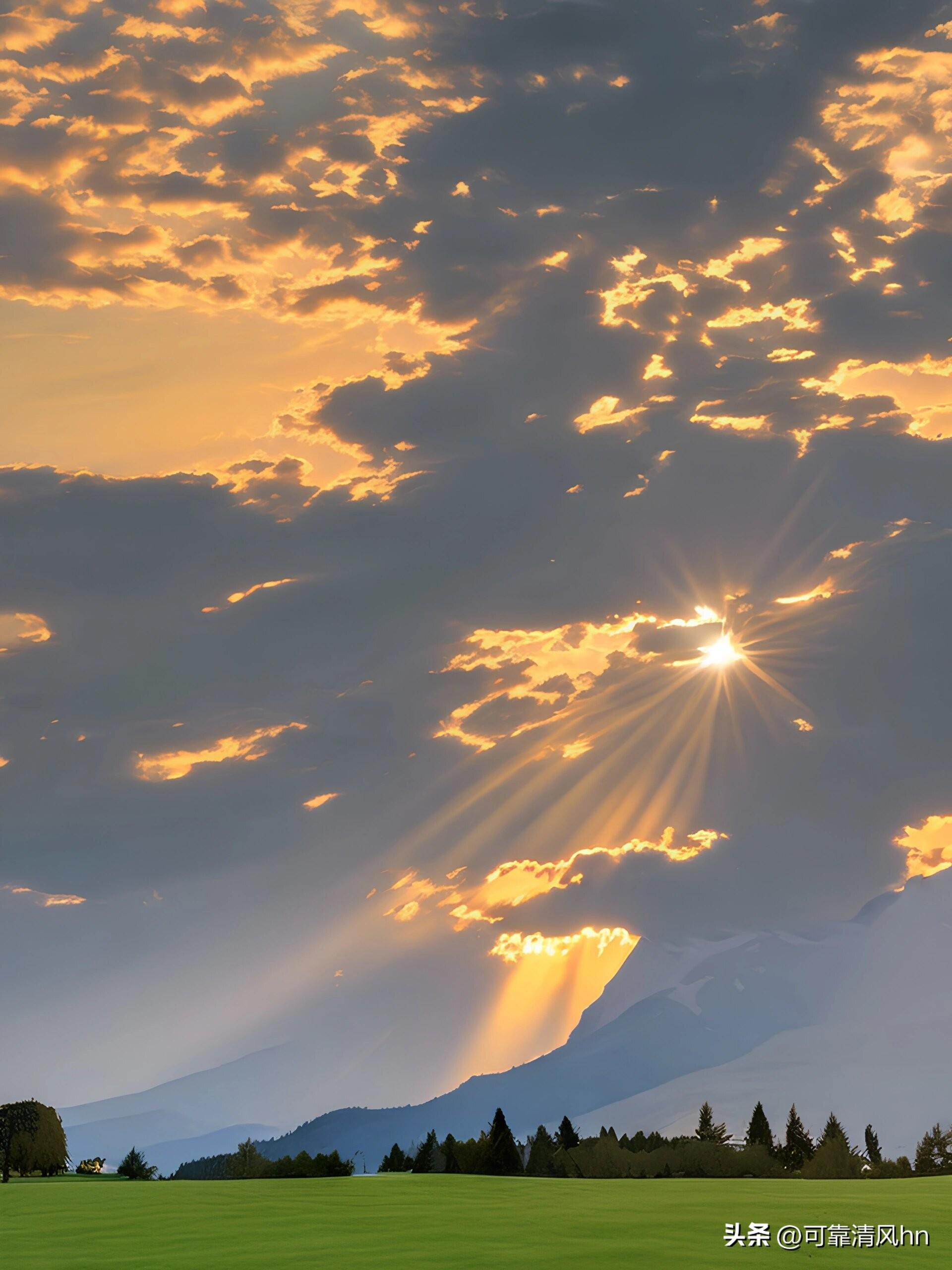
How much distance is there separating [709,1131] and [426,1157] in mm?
54572

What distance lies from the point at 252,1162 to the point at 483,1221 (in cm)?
11883

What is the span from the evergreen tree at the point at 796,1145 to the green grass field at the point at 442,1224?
3176 inches

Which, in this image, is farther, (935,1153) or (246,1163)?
(935,1153)

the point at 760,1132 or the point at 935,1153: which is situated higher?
the point at 760,1132

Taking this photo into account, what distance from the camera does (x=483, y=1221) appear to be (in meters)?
58.0

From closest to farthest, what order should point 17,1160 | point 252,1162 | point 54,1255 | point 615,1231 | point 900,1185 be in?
point 54,1255 → point 615,1231 → point 900,1185 → point 17,1160 → point 252,1162

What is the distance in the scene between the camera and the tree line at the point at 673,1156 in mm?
138000

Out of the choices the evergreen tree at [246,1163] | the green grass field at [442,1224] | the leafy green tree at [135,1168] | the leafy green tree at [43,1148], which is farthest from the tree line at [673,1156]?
the green grass field at [442,1224]

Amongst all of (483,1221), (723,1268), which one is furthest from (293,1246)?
(723,1268)

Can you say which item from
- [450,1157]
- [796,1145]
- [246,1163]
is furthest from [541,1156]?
[246,1163]

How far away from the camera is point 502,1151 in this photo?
136 metres

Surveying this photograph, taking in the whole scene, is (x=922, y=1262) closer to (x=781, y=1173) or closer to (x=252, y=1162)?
(x=781, y=1173)

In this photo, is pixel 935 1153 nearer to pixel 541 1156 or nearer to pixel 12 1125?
pixel 541 1156

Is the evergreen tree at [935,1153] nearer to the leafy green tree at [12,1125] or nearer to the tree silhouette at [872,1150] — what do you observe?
the tree silhouette at [872,1150]
